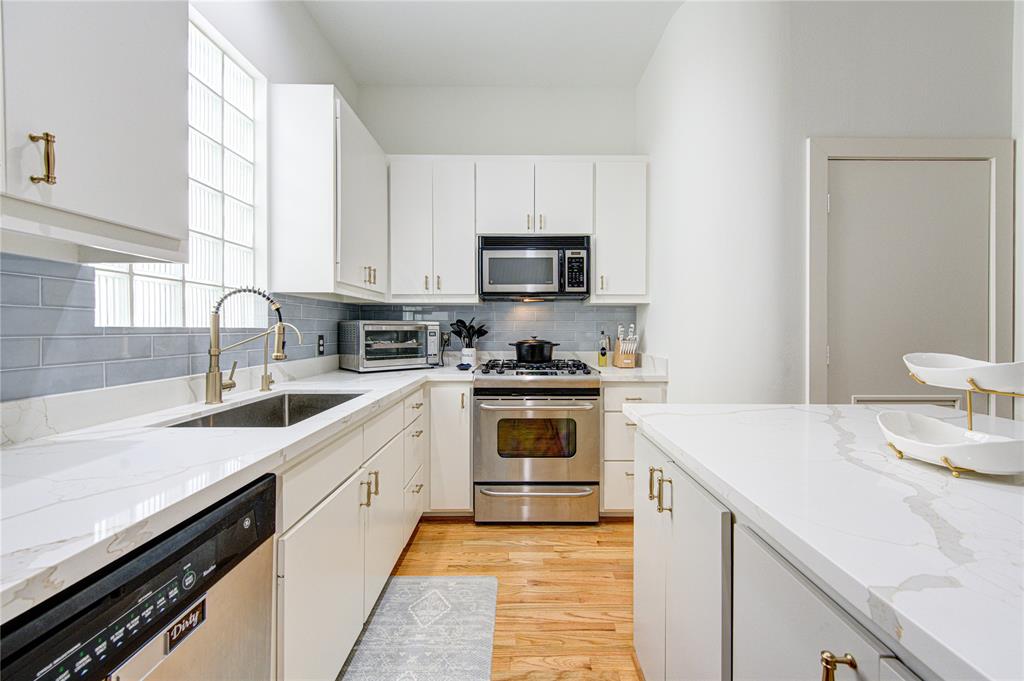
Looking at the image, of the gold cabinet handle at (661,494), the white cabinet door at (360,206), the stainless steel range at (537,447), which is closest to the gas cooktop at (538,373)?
the stainless steel range at (537,447)

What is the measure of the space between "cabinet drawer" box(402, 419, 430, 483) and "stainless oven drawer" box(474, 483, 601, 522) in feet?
1.39

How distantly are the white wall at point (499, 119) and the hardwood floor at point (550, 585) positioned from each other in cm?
272

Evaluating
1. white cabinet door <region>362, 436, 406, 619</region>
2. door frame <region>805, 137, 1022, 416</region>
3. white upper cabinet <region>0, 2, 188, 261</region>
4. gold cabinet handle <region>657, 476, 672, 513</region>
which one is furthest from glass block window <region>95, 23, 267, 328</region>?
door frame <region>805, 137, 1022, 416</region>

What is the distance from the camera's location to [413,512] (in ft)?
8.25

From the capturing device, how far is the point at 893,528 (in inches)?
25.5

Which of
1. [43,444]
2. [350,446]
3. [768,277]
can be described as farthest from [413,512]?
[768,277]

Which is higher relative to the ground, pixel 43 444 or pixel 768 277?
pixel 768 277

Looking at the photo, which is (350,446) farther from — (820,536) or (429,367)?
(429,367)

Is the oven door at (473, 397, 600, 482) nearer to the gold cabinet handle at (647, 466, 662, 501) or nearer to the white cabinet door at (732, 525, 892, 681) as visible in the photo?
the gold cabinet handle at (647, 466, 662, 501)

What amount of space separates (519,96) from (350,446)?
9.81 feet

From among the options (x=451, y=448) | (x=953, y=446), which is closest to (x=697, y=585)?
(x=953, y=446)

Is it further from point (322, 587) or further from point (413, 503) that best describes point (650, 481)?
point (413, 503)

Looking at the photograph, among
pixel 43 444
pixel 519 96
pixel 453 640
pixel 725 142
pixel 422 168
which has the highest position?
pixel 519 96

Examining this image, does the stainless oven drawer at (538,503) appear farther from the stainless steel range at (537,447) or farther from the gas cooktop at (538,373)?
the gas cooktop at (538,373)
